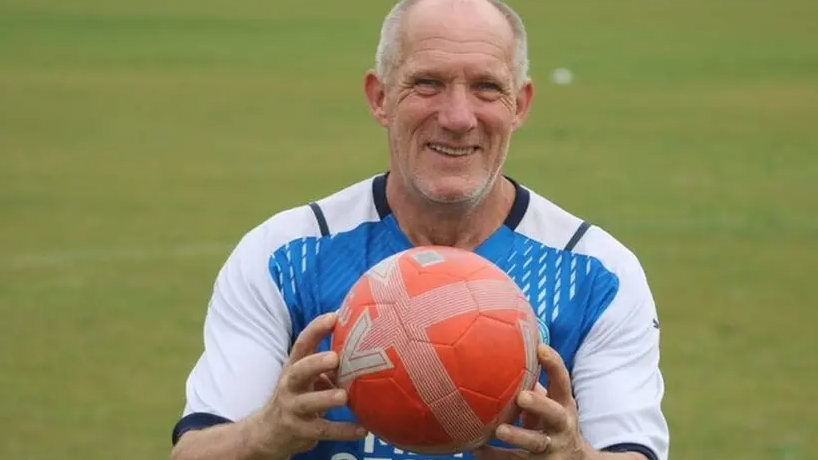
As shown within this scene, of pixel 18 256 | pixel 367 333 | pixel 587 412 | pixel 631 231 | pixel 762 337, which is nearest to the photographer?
pixel 367 333

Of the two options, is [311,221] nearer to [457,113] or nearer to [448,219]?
[448,219]

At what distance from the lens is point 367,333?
17.4 ft

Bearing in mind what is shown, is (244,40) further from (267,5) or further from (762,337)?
(762,337)

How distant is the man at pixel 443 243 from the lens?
235 inches

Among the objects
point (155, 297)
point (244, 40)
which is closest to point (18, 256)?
point (155, 297)

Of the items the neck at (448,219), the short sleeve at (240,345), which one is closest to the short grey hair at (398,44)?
the neck at (448,219)

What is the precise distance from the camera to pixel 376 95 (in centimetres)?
641

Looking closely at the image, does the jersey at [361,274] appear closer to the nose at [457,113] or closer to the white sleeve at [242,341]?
the white sleeve at [242,341]

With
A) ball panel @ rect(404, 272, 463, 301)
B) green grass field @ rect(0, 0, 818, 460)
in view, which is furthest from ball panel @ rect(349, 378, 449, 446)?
green grass field @ rect(0, 0, 818, 460)

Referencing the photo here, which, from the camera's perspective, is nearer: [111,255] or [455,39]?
[455,39]

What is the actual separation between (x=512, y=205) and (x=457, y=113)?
718mm

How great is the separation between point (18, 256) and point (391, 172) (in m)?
12.9

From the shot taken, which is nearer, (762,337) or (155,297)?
(762,337)

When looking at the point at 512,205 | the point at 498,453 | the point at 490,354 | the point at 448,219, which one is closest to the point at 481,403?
the point at 490,354
